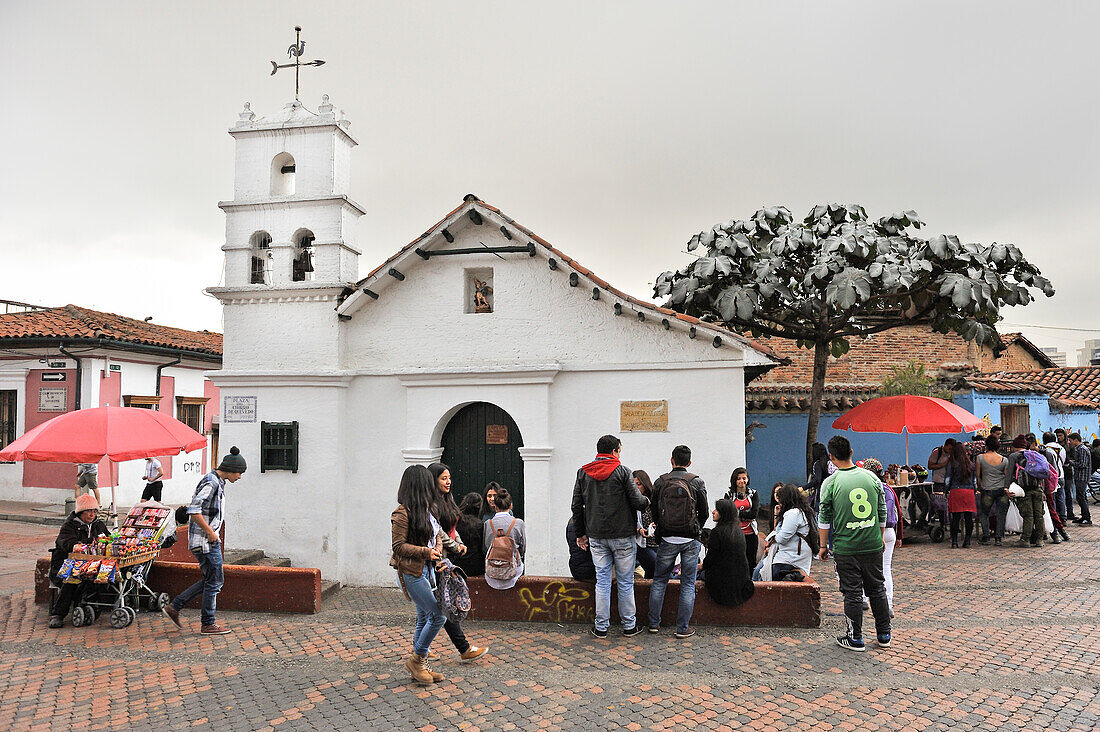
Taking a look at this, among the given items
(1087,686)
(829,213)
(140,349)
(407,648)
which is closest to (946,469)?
(829,213)

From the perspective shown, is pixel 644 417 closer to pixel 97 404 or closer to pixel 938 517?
pixel 938 517

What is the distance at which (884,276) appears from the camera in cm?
1140

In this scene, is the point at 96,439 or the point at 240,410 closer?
the point at 96,439

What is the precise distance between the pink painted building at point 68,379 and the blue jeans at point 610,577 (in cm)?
1333

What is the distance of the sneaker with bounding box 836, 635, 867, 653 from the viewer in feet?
21.7

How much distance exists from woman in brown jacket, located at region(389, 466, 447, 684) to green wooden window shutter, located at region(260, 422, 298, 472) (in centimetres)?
570

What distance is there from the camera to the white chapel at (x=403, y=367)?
10219 mm

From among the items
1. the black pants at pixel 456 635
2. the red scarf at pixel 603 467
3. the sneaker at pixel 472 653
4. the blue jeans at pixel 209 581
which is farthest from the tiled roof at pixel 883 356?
the blue jeans at pixel 209 581

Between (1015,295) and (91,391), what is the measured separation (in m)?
19.1

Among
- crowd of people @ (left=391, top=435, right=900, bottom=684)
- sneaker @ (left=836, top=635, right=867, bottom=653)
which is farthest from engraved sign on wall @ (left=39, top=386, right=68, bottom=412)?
sneaker @ (left=836, top=635, right=867, bottom=653)

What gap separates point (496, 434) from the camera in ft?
35.9

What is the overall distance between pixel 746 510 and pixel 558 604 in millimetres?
2383

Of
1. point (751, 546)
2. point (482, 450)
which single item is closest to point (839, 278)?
point (751, 546)

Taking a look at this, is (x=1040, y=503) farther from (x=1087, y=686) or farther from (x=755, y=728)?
(x=755, y=728)
